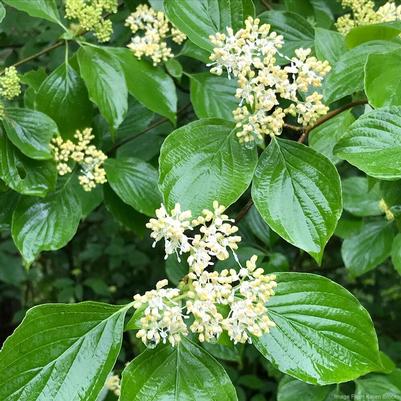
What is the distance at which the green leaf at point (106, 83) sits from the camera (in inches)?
46.2

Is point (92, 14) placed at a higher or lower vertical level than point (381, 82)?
higher

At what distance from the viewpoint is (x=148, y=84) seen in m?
1.27

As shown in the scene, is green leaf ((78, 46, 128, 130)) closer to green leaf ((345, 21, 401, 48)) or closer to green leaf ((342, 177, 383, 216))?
green leaf ((345, 21, 401, 48))

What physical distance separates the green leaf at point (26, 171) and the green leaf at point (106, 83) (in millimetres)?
152

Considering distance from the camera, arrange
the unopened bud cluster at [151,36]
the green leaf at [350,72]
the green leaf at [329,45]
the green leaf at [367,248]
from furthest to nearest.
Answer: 1. the green leaf at [367,248]
2. the unopened bud cluster at [151,36]
3. the green leaf at [329,45]
4. the green leaf at [350,72]

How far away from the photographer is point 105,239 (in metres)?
2.69

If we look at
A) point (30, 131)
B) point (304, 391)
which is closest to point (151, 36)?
point (30, 131)

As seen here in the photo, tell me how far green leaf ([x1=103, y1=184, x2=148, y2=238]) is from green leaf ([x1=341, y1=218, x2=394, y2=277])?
1.63 ft

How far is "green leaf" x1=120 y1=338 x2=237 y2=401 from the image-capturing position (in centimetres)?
81

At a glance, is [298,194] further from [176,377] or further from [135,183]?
[135,183]

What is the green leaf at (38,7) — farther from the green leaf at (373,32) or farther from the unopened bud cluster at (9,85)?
the green leaf at (373,32)

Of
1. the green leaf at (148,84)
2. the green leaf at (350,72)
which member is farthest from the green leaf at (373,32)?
the green leaf at (148,84)

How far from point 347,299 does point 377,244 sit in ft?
1.91

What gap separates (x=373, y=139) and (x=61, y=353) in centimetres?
55
